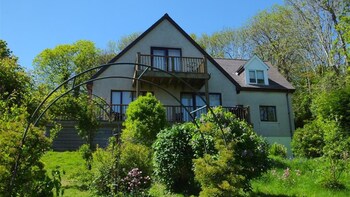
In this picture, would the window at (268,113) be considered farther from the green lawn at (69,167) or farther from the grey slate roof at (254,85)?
the green lawn at (69,167)

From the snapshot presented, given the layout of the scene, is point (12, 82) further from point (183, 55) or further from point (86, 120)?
point (183, 55)

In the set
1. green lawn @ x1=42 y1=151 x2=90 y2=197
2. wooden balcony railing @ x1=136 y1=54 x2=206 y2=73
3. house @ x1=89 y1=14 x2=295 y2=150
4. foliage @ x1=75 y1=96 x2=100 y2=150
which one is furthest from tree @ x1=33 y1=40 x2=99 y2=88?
foliage @ x1=75 y1=96 x2=100 y2=150

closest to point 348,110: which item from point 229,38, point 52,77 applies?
point 229,38

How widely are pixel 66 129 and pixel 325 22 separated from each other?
1979 cm

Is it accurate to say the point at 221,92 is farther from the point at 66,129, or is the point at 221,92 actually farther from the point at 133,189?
the point at 133,189

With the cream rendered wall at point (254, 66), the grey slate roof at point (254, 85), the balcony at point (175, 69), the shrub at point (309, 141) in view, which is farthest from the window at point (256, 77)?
the shrub at point (309, 141)

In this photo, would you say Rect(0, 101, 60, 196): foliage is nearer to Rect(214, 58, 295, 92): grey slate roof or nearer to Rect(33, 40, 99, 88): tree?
Rect(214, 58, 295, 92): grey slate roof

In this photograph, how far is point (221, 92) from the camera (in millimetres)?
24812

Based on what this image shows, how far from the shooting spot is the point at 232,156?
9844 millimetres

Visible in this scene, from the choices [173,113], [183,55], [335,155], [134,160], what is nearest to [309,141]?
[335,155]

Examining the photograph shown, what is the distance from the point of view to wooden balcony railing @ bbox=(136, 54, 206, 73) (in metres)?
22.8

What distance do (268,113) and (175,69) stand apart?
25.6 ft

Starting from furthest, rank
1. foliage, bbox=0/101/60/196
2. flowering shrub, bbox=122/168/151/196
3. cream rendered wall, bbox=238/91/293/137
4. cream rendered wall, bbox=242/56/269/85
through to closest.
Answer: cream rendered wall, bbox=242/56/269/85
cream rendered wall, bbox=238/91/293/137
flowering shrub, bbox=122/168/151/196
foliage, bbox=0/101/60/196

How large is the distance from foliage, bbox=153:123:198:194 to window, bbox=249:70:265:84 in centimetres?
1598
